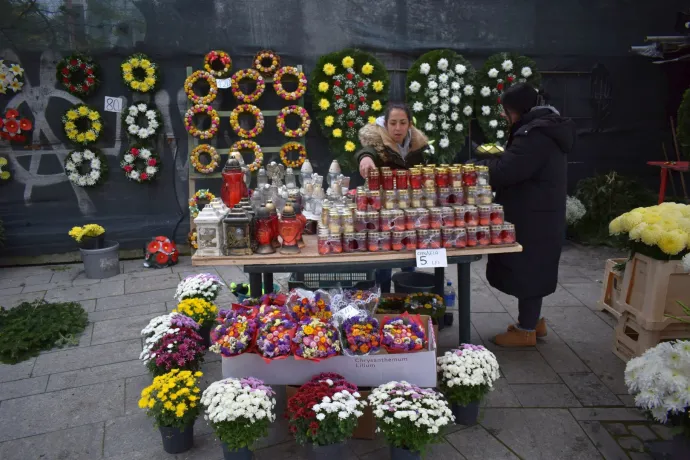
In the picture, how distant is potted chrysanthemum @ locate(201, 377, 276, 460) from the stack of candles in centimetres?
89

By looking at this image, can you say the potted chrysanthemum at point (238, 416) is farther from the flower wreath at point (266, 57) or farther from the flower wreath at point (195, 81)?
the flower wreath at point (266, 57)

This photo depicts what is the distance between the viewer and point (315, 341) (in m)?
2.96

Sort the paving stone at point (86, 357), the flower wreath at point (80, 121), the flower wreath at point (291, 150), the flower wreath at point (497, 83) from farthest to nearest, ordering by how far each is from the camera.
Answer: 1. the flower wreath at point (497, 83)
2. the flower wreath at point (291, 150)
3. the flower wreath at point (80, 121)
4. the paving stone at point (86, 357)

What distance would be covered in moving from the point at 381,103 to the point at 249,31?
1798 mm

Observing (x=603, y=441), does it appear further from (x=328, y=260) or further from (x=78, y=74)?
(x=78, y=74)

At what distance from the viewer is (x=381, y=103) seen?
22.4ft

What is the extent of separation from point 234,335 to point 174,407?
468mm

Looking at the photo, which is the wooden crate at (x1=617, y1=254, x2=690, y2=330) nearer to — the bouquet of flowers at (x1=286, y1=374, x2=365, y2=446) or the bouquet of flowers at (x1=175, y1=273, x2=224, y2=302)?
the bouquet of flowers at (x1=286, y1=374, x2=365, y2=446)

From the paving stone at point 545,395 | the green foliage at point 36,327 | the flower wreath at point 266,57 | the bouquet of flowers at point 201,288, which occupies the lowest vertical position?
the paving stone at point 545,395

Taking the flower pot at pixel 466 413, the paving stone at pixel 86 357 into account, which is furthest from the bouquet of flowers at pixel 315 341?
the paving stone at pixel 86 357

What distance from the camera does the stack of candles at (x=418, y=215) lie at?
3232 mm

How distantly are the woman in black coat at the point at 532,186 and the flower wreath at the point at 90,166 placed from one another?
477cm

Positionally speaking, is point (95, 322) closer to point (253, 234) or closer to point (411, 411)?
point (253, 234)

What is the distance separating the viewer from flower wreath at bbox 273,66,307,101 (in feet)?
21.8
